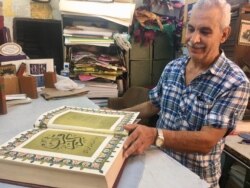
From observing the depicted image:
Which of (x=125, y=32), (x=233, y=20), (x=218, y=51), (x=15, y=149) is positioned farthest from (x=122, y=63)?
(x=15, y=149)

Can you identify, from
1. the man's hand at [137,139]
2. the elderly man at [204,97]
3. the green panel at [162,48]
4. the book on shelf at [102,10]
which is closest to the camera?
the man's hand at [137,139]

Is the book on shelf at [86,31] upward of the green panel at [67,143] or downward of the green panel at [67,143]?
upward

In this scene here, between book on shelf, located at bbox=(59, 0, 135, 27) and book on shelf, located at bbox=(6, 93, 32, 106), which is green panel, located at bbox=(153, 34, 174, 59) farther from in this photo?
book on shelf, located at bbox=(6, 93, 32, 106)

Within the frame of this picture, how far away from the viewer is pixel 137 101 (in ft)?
6.75

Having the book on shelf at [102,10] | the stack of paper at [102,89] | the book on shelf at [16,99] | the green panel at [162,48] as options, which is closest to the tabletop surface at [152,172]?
the book on shelf at [16,99]

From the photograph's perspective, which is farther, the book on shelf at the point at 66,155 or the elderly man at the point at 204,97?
the elderly man at the point at 204,97

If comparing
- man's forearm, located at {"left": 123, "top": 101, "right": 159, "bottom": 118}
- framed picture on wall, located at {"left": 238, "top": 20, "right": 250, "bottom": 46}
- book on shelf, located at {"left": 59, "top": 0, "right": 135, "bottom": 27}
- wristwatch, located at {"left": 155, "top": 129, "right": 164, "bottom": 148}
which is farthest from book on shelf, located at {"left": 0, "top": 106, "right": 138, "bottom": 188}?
book on shelf, located at {"left": 59, "top": 0, "right": 135, "bottom": 27}

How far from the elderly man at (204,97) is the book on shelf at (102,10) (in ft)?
3.15

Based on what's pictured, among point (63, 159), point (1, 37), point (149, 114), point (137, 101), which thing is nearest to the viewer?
point (63, 159)

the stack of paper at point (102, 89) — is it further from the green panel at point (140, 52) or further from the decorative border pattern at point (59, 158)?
the decorative border pattern at point (59, 158)

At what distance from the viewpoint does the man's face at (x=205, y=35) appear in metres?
1.10

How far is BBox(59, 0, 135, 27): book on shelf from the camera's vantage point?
2092 millimetres

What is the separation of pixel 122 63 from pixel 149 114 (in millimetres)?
1009

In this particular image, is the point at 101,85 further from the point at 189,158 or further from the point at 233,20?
the point at 189,158
